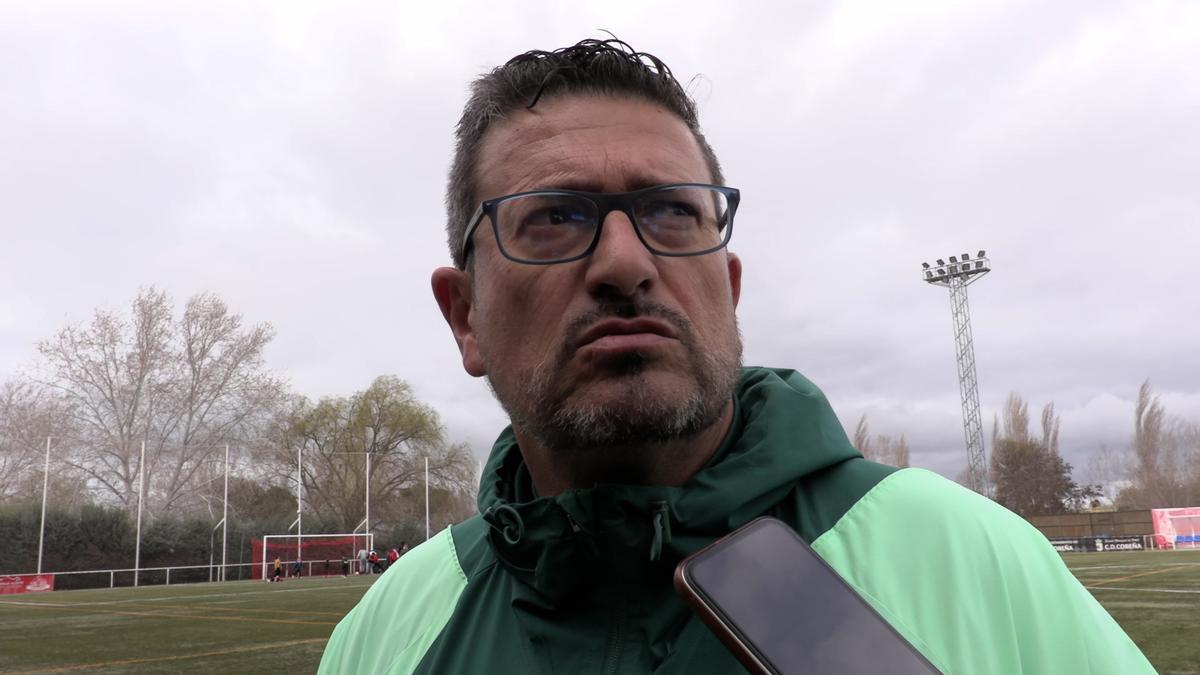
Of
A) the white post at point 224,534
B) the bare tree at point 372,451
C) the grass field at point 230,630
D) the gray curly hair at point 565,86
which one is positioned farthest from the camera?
the bare tree at point 372,451

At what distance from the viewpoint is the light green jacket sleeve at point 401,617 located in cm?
155

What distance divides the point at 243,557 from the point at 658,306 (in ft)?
152

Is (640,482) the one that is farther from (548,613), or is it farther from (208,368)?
(208,368)

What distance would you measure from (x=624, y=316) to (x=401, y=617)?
0.77m

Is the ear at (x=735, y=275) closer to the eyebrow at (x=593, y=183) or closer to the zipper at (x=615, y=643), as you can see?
the eyebrow at (x=593, y=183)

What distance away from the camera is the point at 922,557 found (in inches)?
46.1

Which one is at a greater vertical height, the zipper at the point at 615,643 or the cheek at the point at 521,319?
the cheek at the point at 521,319

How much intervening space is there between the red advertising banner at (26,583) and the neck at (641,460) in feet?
133

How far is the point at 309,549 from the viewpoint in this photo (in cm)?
4238

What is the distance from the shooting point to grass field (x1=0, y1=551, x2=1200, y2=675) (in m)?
10.0

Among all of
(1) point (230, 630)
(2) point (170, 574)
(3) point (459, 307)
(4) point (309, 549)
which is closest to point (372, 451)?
(4) point (309, 549)

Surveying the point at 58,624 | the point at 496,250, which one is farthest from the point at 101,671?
the point at 496,250

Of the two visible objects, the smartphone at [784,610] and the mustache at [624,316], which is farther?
Result: the mustache at [624,316]

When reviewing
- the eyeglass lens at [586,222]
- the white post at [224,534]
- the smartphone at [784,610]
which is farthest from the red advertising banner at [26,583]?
the smartphone at [784,610]
